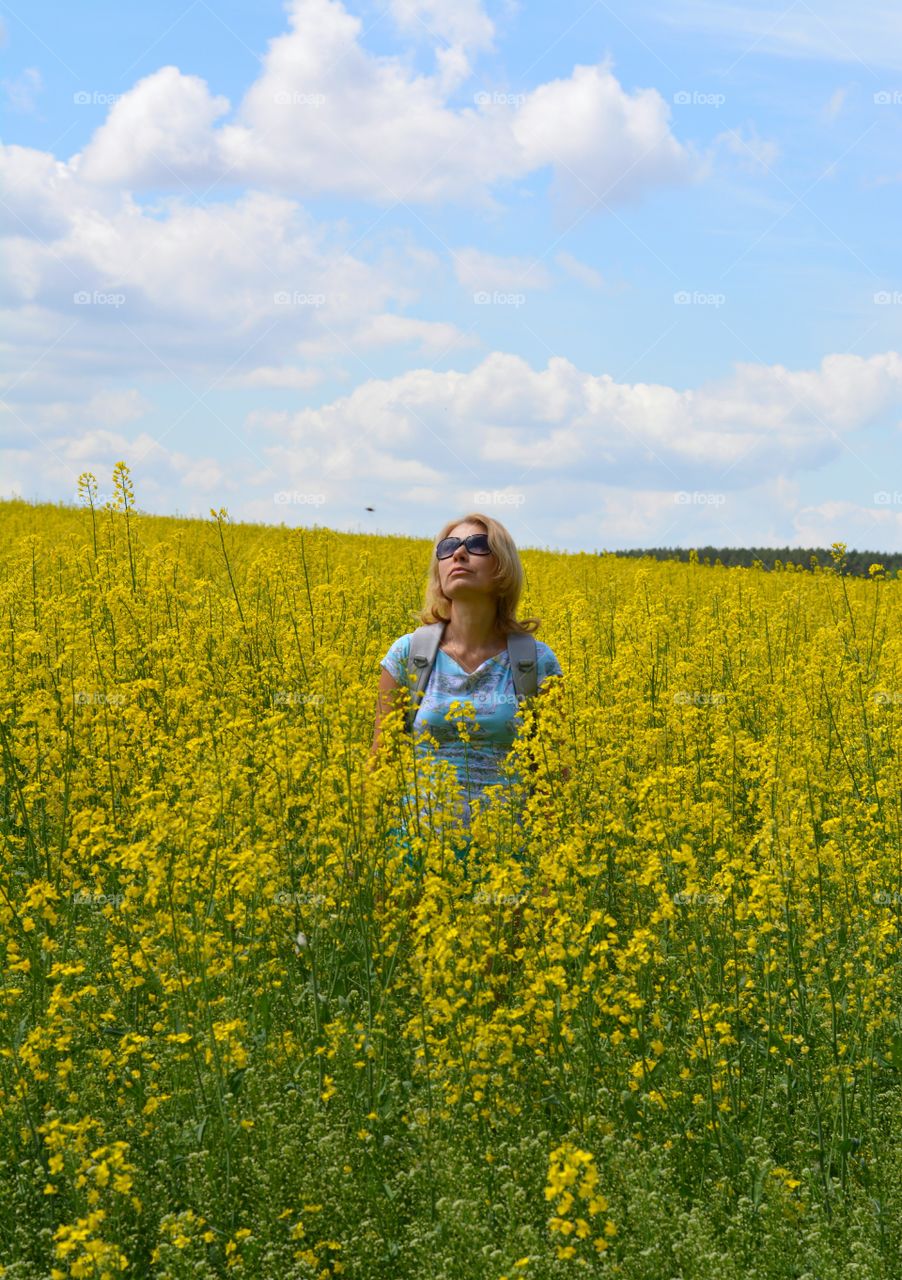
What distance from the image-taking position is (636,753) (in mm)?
5465

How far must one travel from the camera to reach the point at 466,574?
17.5ft

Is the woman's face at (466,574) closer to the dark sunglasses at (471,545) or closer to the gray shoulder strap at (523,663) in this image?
the dark sunglasses at (471,545)

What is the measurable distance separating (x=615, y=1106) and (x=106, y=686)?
3.92m

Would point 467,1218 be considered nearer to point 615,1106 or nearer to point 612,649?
point 615,1106

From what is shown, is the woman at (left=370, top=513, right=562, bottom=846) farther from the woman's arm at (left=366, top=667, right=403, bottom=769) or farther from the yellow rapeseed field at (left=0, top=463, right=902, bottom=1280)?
the yellow rapeseed field at (left=0, top=463, right=902, bottom=1280)

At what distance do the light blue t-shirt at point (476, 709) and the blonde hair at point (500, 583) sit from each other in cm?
16

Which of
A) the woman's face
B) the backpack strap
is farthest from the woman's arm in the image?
the woman's face

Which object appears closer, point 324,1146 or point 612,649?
point 324,1146

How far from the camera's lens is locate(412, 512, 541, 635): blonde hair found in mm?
5402

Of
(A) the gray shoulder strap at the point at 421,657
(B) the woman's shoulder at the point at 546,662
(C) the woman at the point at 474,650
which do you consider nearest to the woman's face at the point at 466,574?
(C) the woman at the point at 474,650

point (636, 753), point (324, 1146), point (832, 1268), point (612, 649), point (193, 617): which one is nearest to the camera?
point (832, 1268)

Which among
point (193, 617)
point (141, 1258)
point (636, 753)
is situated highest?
point (193, 617)

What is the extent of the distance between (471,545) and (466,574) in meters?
0.14

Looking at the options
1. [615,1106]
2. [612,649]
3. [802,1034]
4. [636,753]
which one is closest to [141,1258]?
[615,1106]
